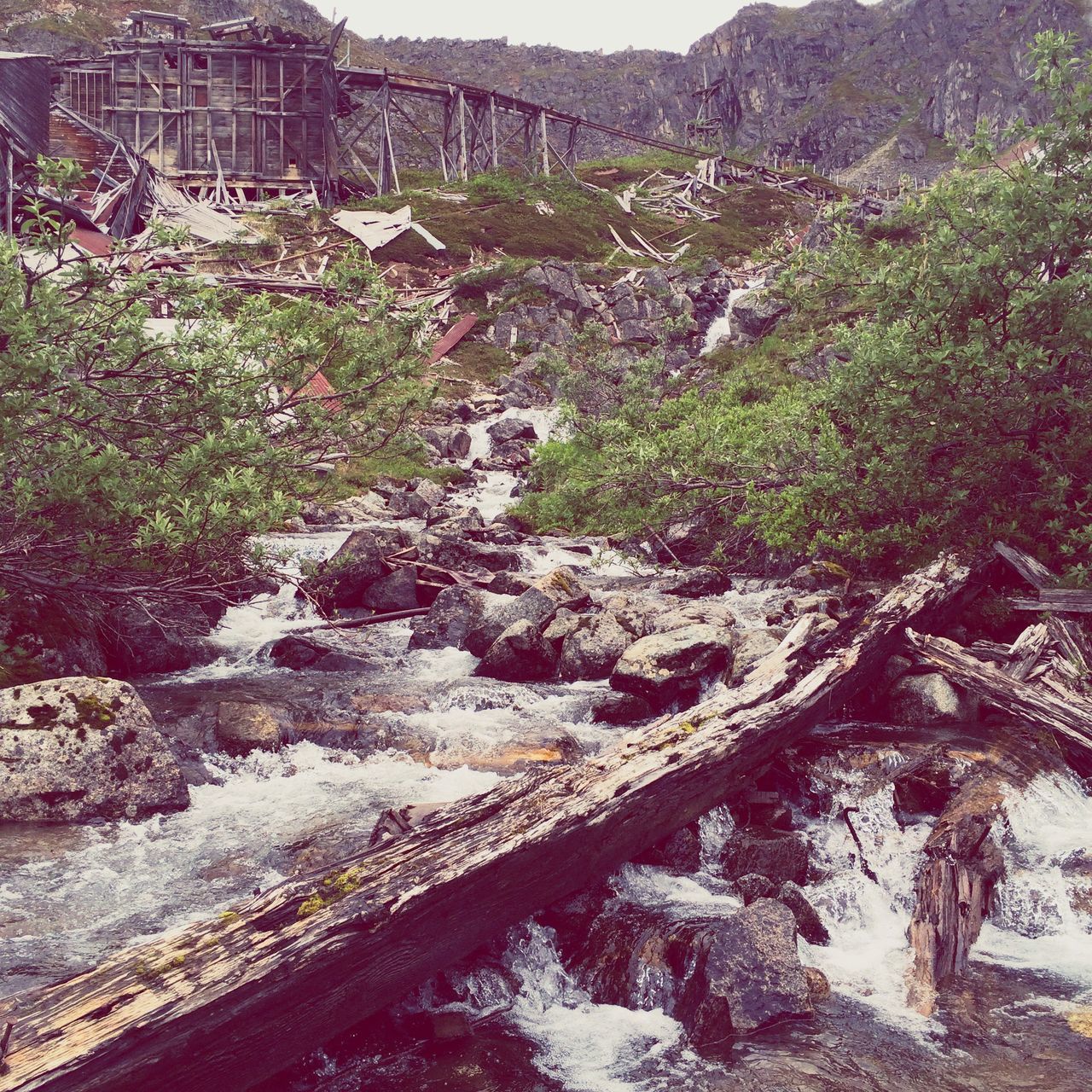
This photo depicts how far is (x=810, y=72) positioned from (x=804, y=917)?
6940 inches

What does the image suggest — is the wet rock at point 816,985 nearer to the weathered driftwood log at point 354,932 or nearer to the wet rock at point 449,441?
the weathered driftwood log at point 354,932

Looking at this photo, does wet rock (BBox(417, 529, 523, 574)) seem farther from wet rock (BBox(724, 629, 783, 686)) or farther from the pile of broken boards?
the pile of broken boards

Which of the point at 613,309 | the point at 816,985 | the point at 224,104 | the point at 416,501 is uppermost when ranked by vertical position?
the point at 224,104

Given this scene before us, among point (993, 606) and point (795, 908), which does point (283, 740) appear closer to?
point (795, 908)

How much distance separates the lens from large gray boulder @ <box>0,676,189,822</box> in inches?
305

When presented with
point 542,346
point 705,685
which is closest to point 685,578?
point 705,685

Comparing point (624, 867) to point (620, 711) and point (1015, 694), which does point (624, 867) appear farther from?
point (1015, 694)

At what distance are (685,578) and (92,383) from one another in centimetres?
985

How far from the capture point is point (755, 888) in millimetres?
6727

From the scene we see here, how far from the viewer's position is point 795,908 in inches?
255

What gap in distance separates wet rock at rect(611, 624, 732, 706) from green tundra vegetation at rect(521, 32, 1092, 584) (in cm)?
347

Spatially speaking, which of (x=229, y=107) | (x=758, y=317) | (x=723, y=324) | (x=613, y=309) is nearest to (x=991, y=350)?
(x=758, y=317)

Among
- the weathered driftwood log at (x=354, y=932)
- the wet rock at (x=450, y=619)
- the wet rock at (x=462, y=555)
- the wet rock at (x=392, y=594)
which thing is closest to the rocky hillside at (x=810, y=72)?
the wet rock at (x=462, y=555)

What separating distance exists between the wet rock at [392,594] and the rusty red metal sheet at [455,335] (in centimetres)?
2054
